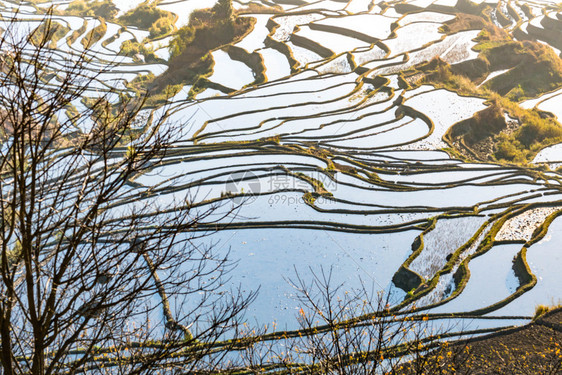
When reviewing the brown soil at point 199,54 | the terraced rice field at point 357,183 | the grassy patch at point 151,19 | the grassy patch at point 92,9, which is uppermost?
the grassy patch at point 92,9

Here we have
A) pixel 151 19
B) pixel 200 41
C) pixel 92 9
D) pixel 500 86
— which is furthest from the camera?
pixel 92 9

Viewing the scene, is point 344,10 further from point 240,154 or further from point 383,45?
point 240,154

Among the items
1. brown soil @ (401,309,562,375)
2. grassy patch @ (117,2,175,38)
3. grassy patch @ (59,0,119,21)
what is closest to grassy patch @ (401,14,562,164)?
brown soil @ (401,309,562,375)

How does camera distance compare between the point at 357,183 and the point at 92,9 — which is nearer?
the point at 357,183

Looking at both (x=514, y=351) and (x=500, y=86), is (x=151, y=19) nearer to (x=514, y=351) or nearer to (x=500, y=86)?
(x=500, y=86)

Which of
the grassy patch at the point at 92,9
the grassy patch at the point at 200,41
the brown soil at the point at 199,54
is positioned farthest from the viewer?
the grassy patch at the point at 92,9

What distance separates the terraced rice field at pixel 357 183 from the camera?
9102mm

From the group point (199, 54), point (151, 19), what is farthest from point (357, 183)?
point (151, 19)

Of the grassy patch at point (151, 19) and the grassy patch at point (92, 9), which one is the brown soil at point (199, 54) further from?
the grassy patch at point (92, 9)

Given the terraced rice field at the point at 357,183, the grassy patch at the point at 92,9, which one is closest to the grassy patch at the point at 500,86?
the terraced rice field at the point at 357,183

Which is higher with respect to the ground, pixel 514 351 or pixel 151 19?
pixel 151 19

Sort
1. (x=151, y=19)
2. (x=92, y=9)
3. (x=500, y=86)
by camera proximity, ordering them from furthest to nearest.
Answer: (x=92, y=9)
(x=151, y=19)
(x=500, y=86)

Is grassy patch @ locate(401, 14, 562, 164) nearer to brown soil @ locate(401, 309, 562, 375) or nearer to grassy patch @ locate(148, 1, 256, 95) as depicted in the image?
grassy patch @ locate(148, 1, 256, 95)

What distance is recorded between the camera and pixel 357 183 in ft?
43.6
